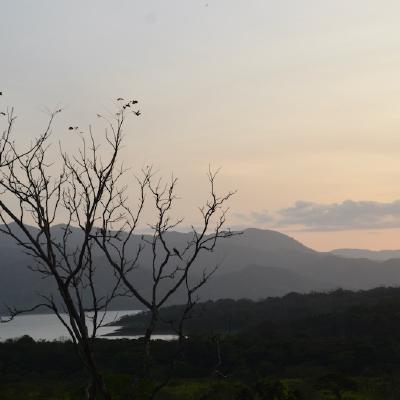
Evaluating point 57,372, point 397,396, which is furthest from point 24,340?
point 397,396

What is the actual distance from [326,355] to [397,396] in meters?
21.4

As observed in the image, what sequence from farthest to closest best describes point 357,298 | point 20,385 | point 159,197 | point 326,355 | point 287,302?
point 287,302, point 357,298, point 326,355, point 20,385, point 159,197

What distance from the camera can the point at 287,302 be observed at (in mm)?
132250

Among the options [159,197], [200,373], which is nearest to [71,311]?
[159,197]

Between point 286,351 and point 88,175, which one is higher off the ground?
point 88,175

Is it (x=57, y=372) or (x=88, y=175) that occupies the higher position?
(x=88, y=175)

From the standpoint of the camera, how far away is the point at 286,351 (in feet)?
204

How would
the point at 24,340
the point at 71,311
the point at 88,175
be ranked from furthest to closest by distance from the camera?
the point at 24,340 < the point at 88,175 < the point at 71,311

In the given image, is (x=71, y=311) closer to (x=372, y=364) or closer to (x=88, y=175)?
(x=88, y=175)

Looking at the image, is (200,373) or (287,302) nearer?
(200,373)

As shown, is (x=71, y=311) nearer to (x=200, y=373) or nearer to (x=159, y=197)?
(x=159, y=197)

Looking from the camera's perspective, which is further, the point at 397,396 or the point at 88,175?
the point at 397,396

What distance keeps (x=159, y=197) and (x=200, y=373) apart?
52982 millimetres

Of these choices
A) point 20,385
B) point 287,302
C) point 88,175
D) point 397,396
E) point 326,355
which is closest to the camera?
point 88,175
